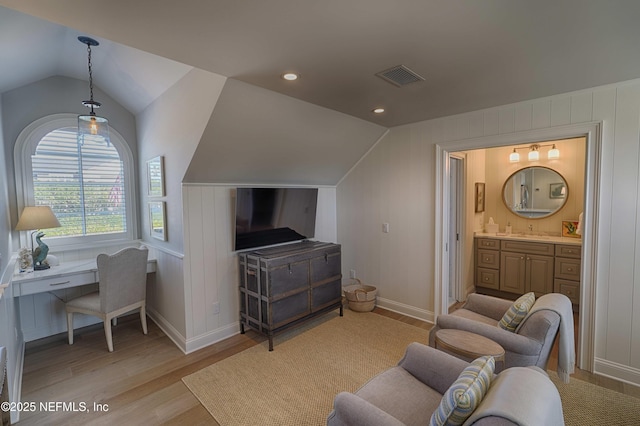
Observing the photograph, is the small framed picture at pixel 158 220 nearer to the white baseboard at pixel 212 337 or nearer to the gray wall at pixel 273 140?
the gray wall at pixel 273 140

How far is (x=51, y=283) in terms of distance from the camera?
287cm

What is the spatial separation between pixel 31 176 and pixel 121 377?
7.93 ft

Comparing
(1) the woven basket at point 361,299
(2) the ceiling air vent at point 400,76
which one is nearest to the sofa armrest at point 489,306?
(1) the woven basket at point 361,299

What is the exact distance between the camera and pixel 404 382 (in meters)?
1.70

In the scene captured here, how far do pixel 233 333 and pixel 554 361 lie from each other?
3.23 m

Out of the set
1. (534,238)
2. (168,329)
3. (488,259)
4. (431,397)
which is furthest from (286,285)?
(534,238)

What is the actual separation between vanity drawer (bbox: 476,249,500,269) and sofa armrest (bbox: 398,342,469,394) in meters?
3.16

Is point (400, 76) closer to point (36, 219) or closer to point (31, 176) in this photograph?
point (36, 219)

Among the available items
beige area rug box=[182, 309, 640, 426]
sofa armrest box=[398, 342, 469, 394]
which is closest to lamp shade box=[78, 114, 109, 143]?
beige area rug box=[182, 309, 640, 426]

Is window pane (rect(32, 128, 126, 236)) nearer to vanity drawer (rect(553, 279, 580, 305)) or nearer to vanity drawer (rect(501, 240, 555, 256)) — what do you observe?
vanity drawer (rect(501, 240, 555, 256))

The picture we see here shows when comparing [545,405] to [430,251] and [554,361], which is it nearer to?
[554,361]

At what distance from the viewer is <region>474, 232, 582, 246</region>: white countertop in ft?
12.5

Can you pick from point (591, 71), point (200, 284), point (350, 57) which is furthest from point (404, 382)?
point (591, 71)

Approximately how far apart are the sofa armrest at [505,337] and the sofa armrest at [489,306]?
603 mm
